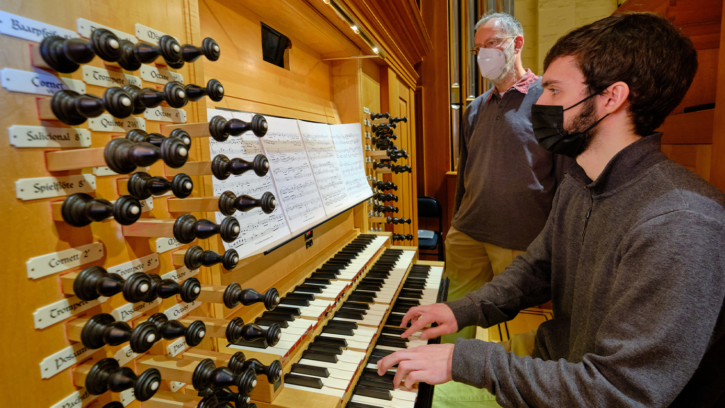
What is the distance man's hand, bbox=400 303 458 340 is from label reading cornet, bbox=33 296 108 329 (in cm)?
94

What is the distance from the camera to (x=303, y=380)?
108cm

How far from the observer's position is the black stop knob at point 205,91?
0.81 meters

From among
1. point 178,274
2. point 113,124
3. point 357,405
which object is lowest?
point 357,405

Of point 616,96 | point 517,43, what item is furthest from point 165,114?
point 517,43

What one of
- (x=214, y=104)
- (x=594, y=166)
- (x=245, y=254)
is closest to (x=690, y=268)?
(x=594, y=166)

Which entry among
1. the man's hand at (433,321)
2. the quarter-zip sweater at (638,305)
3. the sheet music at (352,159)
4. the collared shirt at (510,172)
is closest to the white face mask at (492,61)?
the collared shirt at (510,172)

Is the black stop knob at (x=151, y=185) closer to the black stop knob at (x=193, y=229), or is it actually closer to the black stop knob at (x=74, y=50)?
the black stop knob at (x=193, y=229)

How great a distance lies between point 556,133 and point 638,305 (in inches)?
26.4

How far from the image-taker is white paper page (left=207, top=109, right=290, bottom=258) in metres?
1.13

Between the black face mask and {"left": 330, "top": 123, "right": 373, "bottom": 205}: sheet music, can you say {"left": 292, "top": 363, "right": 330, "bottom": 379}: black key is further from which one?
the black face mask

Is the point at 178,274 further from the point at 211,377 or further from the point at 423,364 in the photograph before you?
the point at 423,364

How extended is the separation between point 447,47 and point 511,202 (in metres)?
3.29

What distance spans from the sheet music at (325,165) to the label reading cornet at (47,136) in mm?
995

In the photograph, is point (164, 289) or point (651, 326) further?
point (651, 326)
